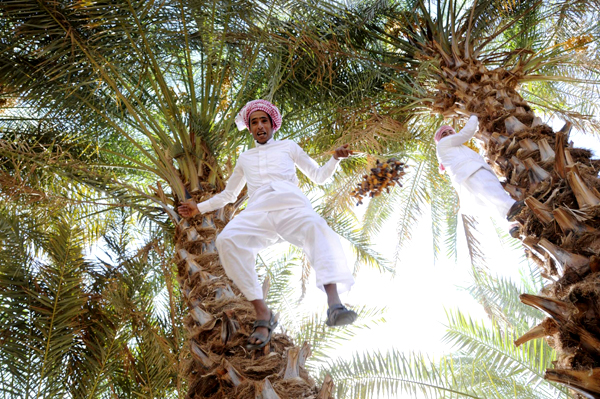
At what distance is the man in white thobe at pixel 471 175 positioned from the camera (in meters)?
4.58

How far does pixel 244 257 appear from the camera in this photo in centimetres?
401

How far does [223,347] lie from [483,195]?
233 cm

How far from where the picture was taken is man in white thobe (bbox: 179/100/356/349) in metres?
3.85

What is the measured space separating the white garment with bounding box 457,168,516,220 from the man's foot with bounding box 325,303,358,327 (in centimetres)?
162

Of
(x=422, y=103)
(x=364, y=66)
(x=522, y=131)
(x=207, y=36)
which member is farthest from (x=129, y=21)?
(x=522, y=131)

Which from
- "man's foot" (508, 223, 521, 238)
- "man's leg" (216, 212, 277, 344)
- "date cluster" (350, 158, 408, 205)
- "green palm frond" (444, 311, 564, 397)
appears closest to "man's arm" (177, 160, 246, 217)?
"man's leg" (216, 212, 277, 344)

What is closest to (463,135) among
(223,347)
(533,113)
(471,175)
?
(471,175)

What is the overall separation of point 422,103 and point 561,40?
2.02 metres

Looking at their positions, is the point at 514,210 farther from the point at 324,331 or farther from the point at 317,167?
the point at 324,331

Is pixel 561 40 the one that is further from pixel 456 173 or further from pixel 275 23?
pixel 275 23

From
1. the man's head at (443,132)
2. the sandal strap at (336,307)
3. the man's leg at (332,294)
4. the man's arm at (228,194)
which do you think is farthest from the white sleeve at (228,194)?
the man's head at (443,132)

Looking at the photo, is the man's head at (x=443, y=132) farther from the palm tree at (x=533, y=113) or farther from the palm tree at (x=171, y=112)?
the palm tree at (x=171, y=112)

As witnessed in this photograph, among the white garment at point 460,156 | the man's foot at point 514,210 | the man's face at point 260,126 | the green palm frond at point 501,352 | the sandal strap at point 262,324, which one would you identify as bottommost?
the green palm frond at point 501,352

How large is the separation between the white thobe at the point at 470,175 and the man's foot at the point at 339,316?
1654mm
